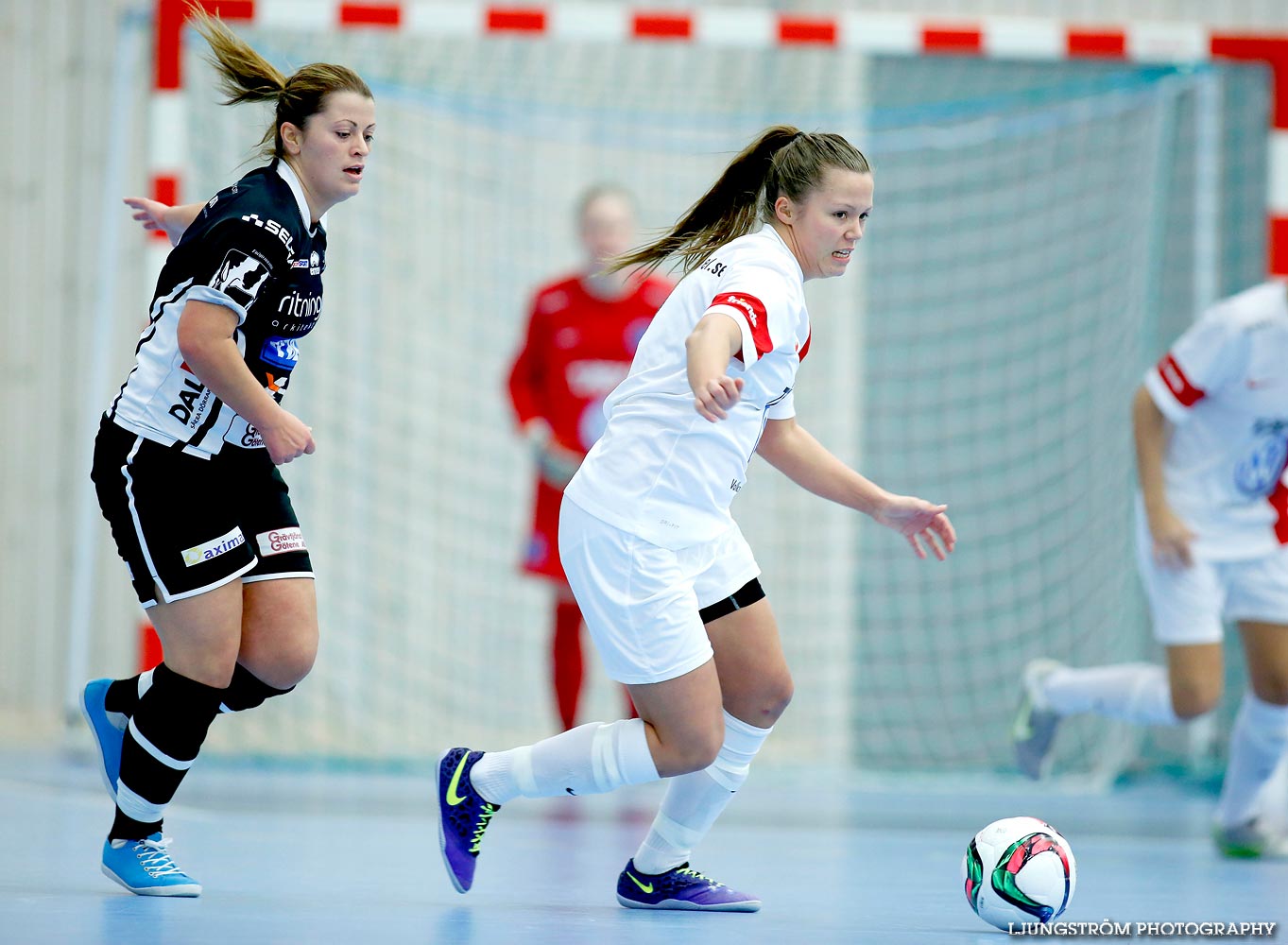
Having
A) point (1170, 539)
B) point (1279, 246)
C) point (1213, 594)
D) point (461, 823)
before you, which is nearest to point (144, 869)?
point (461, 823)

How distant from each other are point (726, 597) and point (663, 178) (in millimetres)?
4531

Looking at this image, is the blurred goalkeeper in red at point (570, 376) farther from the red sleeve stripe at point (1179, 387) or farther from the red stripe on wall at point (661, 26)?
the red sleeve stripe at point (1179, 387)

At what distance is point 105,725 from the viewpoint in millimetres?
3125

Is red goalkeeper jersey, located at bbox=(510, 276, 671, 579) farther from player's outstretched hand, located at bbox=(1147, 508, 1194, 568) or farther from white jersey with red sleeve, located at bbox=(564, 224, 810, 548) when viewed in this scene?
white jersey with red sleeve, located at bbox=(564, 224, 810, 548)

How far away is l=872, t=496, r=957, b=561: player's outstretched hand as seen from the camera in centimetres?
295

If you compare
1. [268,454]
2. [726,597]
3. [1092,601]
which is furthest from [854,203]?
[1092,601]

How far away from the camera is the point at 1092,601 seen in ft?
21.1

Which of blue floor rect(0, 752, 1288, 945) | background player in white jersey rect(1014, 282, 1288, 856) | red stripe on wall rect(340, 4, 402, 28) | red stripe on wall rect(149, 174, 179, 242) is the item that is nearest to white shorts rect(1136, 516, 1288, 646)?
background player in white jersey rect(1014, 282, 1288, 856)

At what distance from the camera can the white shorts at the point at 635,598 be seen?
2.74 metres

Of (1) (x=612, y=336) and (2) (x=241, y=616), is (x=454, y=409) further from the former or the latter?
(2) (x=241, y=616)

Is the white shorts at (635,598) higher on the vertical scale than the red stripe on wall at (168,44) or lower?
lower

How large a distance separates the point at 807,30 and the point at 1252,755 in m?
2.92

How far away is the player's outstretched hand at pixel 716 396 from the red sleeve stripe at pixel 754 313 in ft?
0.70

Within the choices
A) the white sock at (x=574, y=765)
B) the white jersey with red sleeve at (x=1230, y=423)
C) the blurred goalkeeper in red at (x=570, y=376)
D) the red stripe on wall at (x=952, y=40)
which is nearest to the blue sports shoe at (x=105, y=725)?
the white sock at (x=574, y=765)
